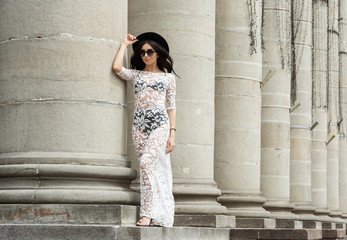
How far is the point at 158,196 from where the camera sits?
499 inches

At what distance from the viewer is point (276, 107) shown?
29.7 meters

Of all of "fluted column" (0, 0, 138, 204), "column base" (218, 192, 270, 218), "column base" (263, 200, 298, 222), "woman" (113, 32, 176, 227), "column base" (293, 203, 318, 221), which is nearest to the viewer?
"fluted column" (0, 0, 138, 204)

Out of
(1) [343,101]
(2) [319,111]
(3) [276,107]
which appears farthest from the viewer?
(1) [343,101]

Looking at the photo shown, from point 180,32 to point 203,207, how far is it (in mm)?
3253

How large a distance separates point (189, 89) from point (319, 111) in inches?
821

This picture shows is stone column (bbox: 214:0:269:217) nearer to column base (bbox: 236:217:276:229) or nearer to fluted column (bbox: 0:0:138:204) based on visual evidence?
column base (bbox: 236:217:276:229)

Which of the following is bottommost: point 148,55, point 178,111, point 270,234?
point 270,234

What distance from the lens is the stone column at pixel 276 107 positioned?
2909 centimetres

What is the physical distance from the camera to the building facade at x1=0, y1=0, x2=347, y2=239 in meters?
12.1

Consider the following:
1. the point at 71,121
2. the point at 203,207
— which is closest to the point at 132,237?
the point at 71,121

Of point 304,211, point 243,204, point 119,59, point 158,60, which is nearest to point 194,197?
point 158,60

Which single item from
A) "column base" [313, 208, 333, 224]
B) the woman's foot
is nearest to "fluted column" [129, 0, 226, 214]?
the woman's foot

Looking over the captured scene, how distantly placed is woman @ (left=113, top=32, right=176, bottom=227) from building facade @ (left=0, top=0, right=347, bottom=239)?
0.58 feet

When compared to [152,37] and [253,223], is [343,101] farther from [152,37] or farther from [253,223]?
[152,37]
